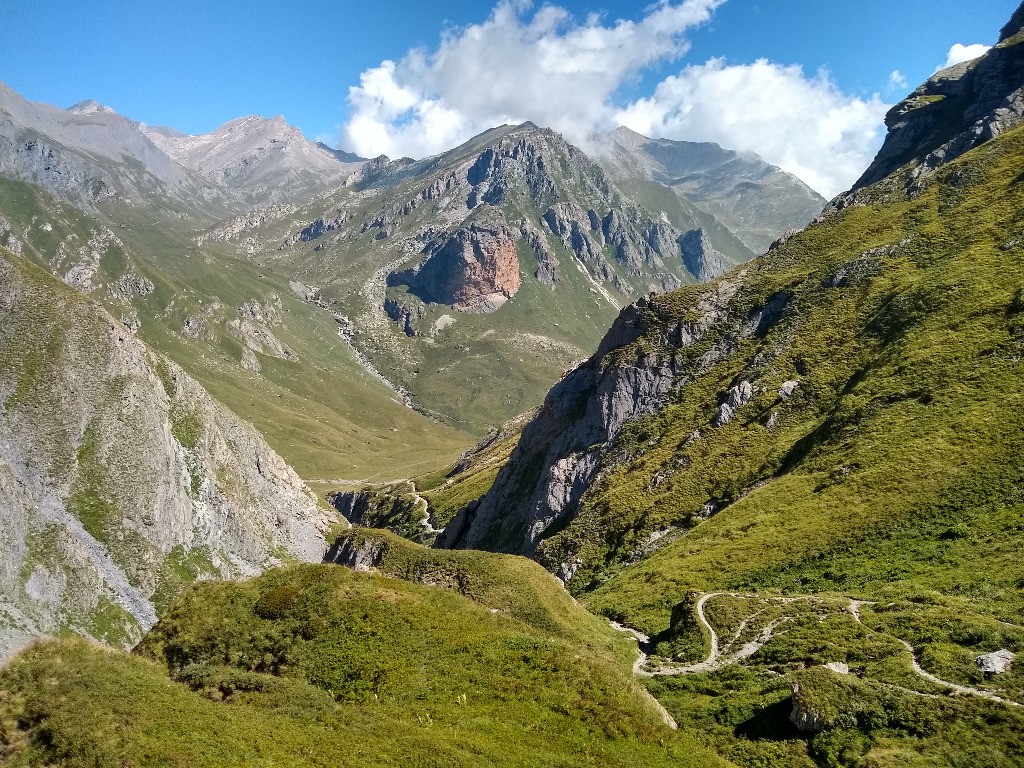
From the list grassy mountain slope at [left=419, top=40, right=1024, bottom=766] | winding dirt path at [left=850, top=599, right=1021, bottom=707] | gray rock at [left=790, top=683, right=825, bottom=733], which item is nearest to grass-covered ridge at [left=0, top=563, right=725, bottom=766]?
gray rock at [left=790, top=683, right=825, bottom=733]

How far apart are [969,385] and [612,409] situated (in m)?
42.9

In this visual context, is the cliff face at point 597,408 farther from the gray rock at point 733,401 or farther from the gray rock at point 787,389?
the gray rock at point 787,389

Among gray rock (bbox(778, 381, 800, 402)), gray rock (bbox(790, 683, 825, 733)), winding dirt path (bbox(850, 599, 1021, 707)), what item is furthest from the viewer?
gray rock (bbox(778, 381, 800, 402))

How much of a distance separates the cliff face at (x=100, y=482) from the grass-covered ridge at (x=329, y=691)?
53839 millimetres

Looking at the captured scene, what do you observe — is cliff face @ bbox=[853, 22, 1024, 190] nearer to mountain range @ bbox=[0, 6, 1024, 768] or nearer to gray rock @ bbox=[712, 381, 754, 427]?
mountain range @ bbox=[0, 6, 1024, 768]

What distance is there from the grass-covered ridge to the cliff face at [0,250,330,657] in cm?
5384

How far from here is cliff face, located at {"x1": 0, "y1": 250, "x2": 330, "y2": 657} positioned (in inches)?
3019

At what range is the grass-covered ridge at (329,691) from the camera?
696 inches

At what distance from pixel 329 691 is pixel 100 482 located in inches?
3485

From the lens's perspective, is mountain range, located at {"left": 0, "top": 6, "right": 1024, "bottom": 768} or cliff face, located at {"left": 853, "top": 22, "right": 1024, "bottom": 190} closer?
mountain range, located at {"left": 0, "top": 6, "right": 1024, "bottom": 768}

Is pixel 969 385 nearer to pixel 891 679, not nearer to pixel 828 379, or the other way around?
pixel 828 379

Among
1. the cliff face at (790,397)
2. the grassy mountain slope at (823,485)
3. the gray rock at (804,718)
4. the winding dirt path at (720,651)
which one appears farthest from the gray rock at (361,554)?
the gray rock at (804,718)

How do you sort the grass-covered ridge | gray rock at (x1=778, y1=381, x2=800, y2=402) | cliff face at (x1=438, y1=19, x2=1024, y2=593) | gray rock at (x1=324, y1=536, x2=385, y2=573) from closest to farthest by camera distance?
the grass-covered ridge
gray rock at (x1=324, y1=536, x2=385, y2=573)
cliff face at (x1=438, y1=19, x2=1024, y2=593)
gray rock at (x1=778, y1=381, x2=800, y2=402)

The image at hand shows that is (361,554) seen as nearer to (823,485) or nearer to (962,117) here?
(823,485)
